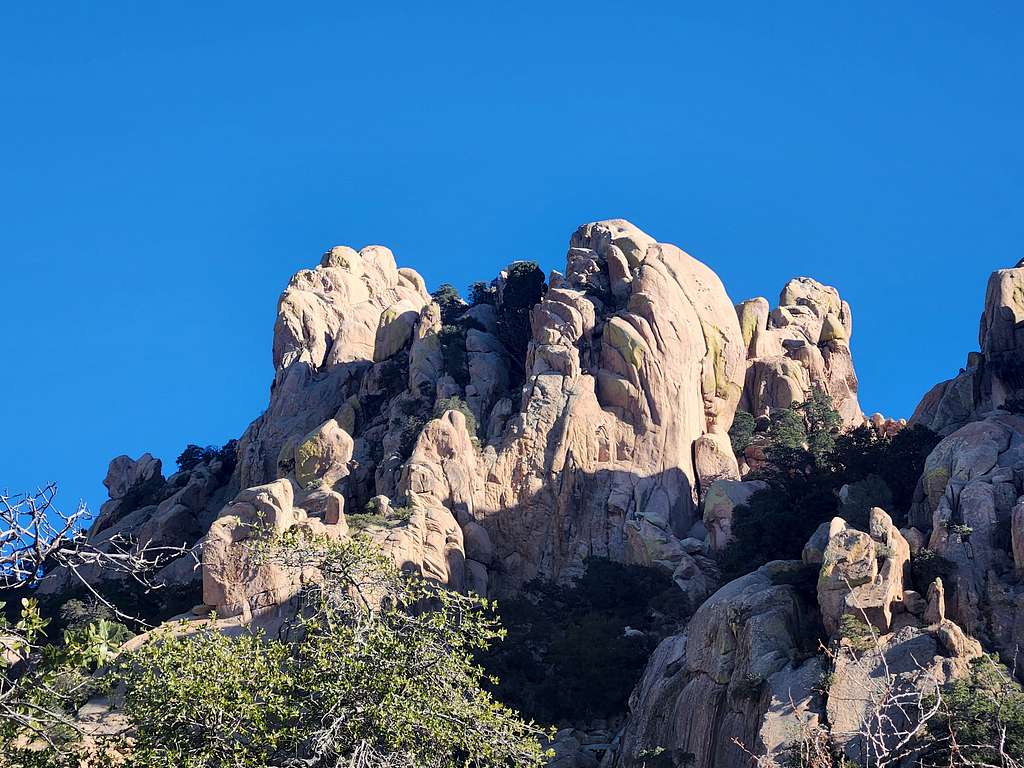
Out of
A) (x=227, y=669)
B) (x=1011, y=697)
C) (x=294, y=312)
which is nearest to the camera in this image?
(x=227, y=669)

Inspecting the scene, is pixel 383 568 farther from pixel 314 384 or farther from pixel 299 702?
pixel 314 384

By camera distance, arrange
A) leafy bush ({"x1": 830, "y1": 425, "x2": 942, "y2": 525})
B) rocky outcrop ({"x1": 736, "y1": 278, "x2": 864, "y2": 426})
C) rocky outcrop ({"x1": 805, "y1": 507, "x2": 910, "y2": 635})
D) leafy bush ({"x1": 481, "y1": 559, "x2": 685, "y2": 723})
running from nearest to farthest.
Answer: rocky outcrop ({"x1": 805, "y1": 507, "x2": 910, "y2": 635}) < leafy bush ({"x1": 481, "y1": 559, "x2": 685, "y2": 723}) < leafy bush ({"x1": 830, "y1": 425, "x2": 942, "y2": 525}) < rocky outcrop ({"x1": 736, "y1": 278, "x2": 864, "y2": 426})

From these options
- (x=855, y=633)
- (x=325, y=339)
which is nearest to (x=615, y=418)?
(x=325, y=339)

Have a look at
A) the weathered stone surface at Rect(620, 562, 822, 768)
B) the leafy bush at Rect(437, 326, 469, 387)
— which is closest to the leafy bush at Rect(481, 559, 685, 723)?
the weathered stone surface at Rect(620, 562, 822, 768)

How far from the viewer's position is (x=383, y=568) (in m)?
28.0

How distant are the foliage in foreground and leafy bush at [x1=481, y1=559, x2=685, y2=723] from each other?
25610 mm

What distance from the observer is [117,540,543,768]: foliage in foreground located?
23.9 m

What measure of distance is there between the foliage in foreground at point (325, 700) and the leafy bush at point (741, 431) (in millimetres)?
46125

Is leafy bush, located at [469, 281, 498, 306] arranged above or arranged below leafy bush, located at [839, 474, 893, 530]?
above

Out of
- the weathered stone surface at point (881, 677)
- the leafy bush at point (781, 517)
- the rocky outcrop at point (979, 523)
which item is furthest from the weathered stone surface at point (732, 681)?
the leafy bush at point (781, 517)

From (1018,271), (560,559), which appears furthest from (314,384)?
(1018,271)

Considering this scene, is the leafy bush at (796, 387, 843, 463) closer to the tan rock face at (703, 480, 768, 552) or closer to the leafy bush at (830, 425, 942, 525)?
the leafy bush at (830, 425, 942, 525)

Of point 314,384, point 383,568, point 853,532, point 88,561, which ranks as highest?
point 314,384

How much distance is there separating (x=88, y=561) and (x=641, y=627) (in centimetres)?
4273
